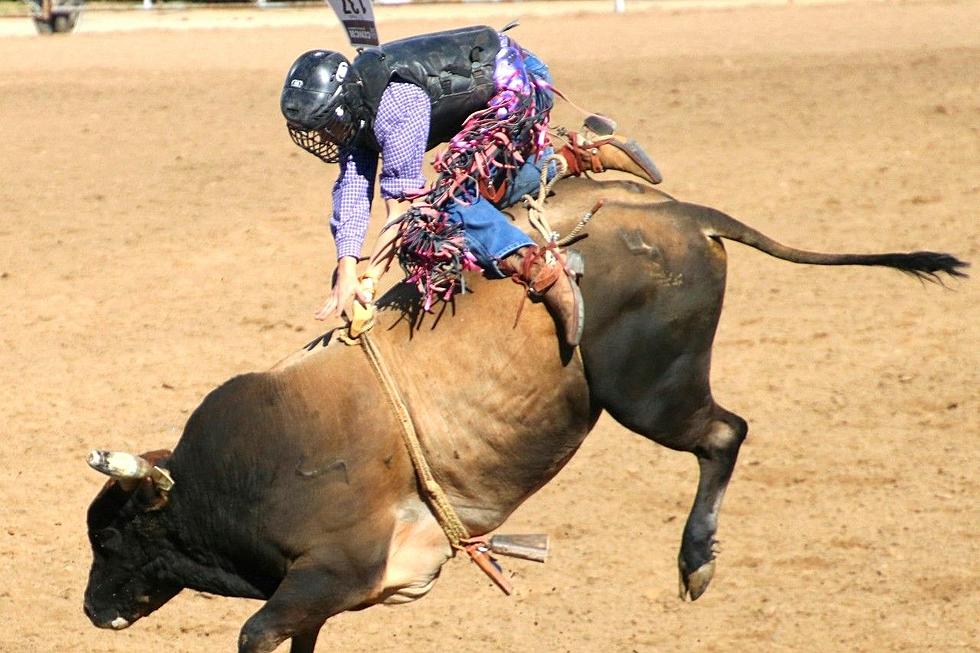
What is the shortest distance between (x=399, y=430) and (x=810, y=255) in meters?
1.59

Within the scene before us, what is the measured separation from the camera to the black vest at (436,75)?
4.93m

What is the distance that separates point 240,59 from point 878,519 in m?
12.0

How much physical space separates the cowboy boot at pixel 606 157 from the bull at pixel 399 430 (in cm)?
19

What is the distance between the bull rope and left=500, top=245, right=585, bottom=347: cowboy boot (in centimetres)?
52

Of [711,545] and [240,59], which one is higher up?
[711,545]

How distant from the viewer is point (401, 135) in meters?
4.86

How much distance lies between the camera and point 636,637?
6.27m

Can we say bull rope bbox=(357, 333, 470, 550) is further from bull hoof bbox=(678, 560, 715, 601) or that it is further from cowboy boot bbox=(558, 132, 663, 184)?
cowboy boot bbox=(558, 132, 663, 184)

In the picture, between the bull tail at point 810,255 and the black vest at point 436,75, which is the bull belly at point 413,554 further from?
the bull tail at point 810,255

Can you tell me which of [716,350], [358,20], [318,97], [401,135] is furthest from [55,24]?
[401,135]

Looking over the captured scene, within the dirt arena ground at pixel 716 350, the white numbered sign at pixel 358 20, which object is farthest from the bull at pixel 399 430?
the dirt arena ground at pixel 716 350

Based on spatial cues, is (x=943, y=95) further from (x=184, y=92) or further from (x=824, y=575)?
(x=824, y=575)

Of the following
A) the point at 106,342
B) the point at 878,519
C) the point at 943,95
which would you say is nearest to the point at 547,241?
the point at 878,519

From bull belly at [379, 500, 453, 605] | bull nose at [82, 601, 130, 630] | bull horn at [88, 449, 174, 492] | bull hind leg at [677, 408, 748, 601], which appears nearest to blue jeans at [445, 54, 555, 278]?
bull belly at [379, 500, 453, 605]
